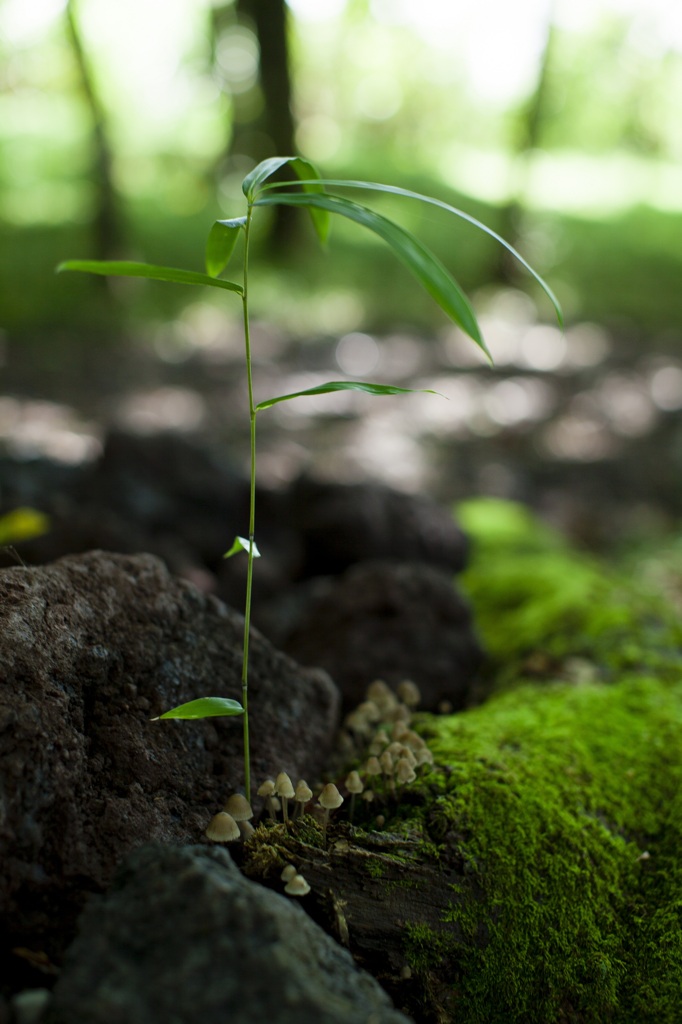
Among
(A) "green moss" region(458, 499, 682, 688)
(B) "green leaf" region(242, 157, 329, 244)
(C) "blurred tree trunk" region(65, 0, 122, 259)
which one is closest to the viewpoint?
(B) "green leaf" region(242, 157, 329, 244)

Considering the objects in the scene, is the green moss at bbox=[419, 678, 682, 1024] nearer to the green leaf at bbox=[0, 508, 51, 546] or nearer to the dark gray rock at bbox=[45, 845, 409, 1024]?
the dark gray rock at bbox=[45, 845, 409, 1024]

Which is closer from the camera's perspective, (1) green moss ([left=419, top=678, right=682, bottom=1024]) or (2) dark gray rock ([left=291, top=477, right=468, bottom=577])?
(1) green moss ([left=419, top=678, right=682, bottom=1024])

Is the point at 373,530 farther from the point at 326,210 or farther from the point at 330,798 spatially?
the point at 326,210

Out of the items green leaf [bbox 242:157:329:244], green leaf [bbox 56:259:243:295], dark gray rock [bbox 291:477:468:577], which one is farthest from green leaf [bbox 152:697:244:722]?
dark gray rock [bbox 291:477:468:577]

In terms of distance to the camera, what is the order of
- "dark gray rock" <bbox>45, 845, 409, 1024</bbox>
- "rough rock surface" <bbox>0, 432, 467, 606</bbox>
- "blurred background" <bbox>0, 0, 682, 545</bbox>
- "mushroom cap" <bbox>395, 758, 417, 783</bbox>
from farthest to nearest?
"blurred background" <bbox>0, 0, 682, 545</bbox> < "rough rock surface" <bbox>0, 432, 467, 606</bbox> < "mushroom cap" <bbox>395, 758, 417, 783</bbox> < "dark gray rock" <bbox>45, 845, 409, 1024</bbox>

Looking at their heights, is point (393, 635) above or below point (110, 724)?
below

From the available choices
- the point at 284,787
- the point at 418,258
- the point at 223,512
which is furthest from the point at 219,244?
the point at 223,512
